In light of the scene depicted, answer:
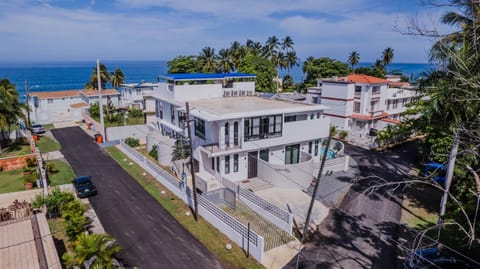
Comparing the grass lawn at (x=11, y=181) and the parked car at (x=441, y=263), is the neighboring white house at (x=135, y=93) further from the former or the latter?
the parked car at (x=441, y=263)

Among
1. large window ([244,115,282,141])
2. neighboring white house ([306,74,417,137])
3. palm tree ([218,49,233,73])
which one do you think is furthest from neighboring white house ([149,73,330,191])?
palm tree ([218,49,233,73])

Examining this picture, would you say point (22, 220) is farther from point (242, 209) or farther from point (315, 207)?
point (315, 207)

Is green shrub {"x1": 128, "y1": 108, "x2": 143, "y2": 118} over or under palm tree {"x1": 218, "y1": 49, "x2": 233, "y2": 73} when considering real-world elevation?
under

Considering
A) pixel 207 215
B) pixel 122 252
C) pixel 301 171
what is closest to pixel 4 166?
pixel 122 252

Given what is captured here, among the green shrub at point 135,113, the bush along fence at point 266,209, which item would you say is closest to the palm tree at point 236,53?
the green shrub at point 135,113

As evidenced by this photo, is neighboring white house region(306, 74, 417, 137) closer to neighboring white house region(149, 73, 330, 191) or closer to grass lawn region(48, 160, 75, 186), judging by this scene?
neighboring white house region(149, 73, 330, 191)

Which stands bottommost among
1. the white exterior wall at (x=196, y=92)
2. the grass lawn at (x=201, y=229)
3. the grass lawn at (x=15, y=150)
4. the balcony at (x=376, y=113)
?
the grass lawn at (x=201, y=229)

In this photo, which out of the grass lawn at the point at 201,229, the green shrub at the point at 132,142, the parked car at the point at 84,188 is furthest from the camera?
the green shrub at the point at 132,142
